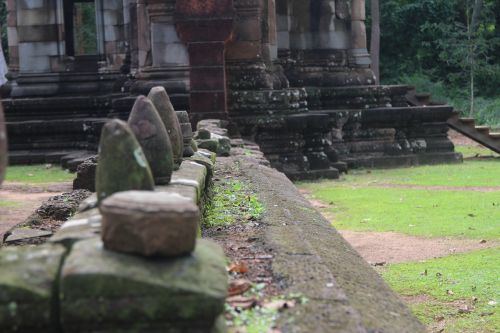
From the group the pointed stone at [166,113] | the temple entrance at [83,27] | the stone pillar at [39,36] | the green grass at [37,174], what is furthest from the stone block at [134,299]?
the temple entrance at [83,27]

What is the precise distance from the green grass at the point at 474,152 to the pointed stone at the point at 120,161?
53.3 ft

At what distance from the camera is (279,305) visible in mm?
3170

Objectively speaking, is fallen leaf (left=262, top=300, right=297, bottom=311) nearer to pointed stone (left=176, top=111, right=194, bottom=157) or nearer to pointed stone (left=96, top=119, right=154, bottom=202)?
pointed stone (left=96, top=119, right=154, bottom=202)

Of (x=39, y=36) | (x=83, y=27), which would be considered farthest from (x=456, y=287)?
(x=83, y=27)

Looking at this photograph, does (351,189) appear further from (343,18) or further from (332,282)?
(332,282)

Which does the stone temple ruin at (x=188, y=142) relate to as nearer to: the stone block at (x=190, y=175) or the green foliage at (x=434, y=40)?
the stone block at (x=190, y=175)

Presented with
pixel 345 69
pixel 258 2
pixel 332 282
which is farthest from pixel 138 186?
pixel 345 69

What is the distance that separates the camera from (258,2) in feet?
46.4

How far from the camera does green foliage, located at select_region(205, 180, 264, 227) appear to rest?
17.8 feet

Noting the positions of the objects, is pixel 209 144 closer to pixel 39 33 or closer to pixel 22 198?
pixel 22 198

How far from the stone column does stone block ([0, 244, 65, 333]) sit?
52.7 ft

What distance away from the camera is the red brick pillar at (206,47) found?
13414mm

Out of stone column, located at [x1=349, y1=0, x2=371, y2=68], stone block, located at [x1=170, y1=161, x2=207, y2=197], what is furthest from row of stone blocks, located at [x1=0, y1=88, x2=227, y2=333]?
stone column, located at [x1=349, y1=0, x2=371, y2=68]

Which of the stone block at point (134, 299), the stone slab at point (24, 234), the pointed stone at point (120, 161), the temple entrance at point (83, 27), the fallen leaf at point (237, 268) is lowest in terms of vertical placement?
the stone slab at point (24, 234)
